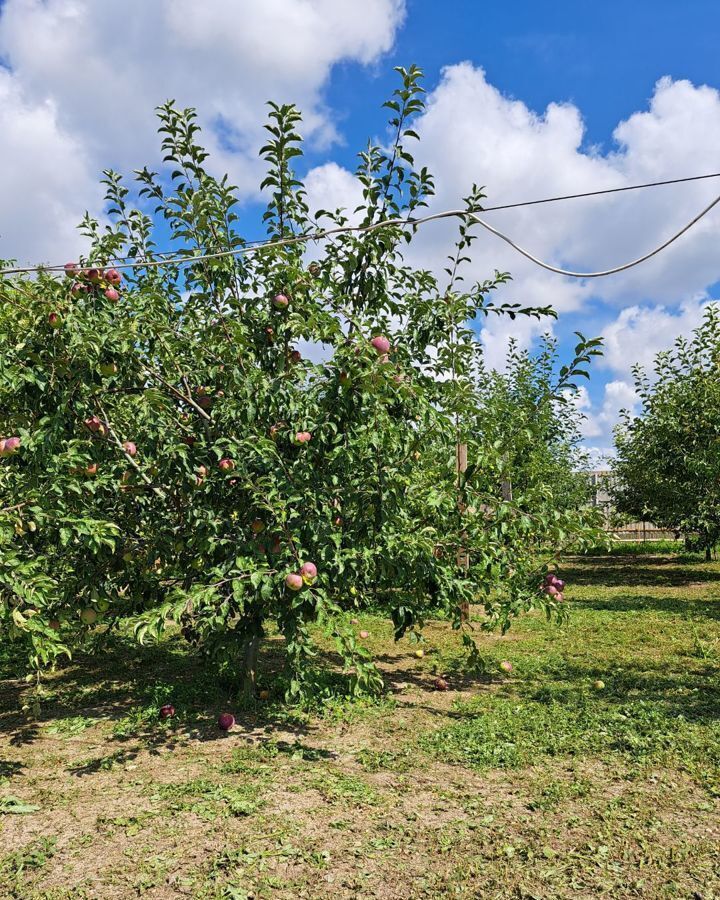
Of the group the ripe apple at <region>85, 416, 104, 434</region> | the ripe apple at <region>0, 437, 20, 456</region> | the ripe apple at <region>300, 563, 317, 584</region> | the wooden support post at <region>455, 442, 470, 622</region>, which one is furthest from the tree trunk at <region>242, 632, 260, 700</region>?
the ripe apple at <region>0, 437, 20, 456</region>

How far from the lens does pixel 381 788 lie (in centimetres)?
337

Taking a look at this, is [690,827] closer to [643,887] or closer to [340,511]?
[643,887]

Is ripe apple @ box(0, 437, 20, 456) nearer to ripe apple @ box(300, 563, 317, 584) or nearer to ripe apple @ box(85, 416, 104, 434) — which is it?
ripe apple @ box(85, 416, 104, 434)

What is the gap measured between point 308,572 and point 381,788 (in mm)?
1134

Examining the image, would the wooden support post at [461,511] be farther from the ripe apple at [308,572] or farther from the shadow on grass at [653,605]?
the shadow on grass at [653,605]

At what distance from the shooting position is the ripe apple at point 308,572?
3.64 m

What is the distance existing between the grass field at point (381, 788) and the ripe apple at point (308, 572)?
1.01 m

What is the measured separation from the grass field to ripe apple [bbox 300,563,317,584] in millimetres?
1005

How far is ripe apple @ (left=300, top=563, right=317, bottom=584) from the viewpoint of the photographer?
3637mm

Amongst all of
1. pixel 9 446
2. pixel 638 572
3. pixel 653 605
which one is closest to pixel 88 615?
pixel 9 446

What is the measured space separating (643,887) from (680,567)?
13880 millimetres

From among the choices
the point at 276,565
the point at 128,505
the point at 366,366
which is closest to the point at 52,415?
the point at 128,505

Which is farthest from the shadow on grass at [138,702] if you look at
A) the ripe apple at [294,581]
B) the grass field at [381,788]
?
the ripe apple at [294,581]

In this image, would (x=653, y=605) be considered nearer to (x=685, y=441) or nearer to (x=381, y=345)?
(x=685, y=441)
